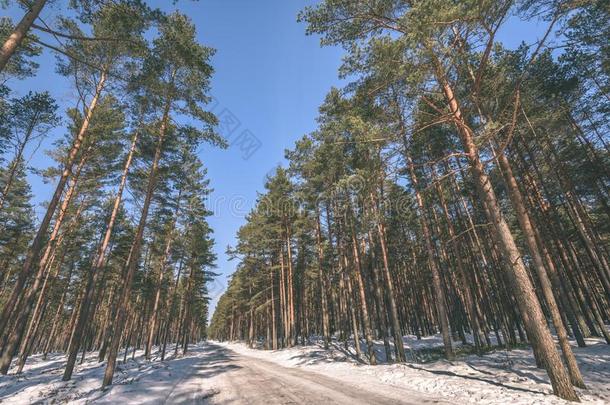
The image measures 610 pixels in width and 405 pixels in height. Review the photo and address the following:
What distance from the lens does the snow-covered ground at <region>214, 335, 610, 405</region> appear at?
22.1ft

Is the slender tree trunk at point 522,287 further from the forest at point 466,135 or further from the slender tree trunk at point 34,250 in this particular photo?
the slender tree trunk at point 34,250

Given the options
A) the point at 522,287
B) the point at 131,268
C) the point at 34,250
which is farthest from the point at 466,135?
the point at 34,250

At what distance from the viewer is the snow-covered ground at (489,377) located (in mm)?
6734

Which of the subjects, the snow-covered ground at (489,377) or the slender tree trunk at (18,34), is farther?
the snow-covered ground at (489,377)

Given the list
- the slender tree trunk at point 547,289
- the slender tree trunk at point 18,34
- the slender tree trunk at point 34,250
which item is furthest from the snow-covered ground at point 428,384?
the slender tree trunk at point 18,34

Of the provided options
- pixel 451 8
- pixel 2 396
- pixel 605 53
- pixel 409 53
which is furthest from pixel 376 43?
pixel 2 396

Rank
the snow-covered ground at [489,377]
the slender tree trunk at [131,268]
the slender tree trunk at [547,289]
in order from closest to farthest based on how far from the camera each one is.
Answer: the snow-covered ground at [489,377], the slender tree trunk at [547,289], the slender tree trunk at [131,268]

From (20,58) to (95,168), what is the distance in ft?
27.7

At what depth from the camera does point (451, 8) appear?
6500 millimetres

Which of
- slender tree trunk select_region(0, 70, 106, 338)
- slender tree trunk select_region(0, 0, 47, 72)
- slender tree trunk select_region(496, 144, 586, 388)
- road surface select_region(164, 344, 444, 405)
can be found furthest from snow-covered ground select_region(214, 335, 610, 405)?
slender tree trunk select_region(0, 0, 47, 72)

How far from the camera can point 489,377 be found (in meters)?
8.92

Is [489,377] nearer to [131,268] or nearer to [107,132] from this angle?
[131,268]

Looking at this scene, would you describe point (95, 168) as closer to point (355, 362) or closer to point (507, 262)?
point (355, 362)

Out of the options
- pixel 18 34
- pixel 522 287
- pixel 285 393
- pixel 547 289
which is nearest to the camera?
pixel 18 34
